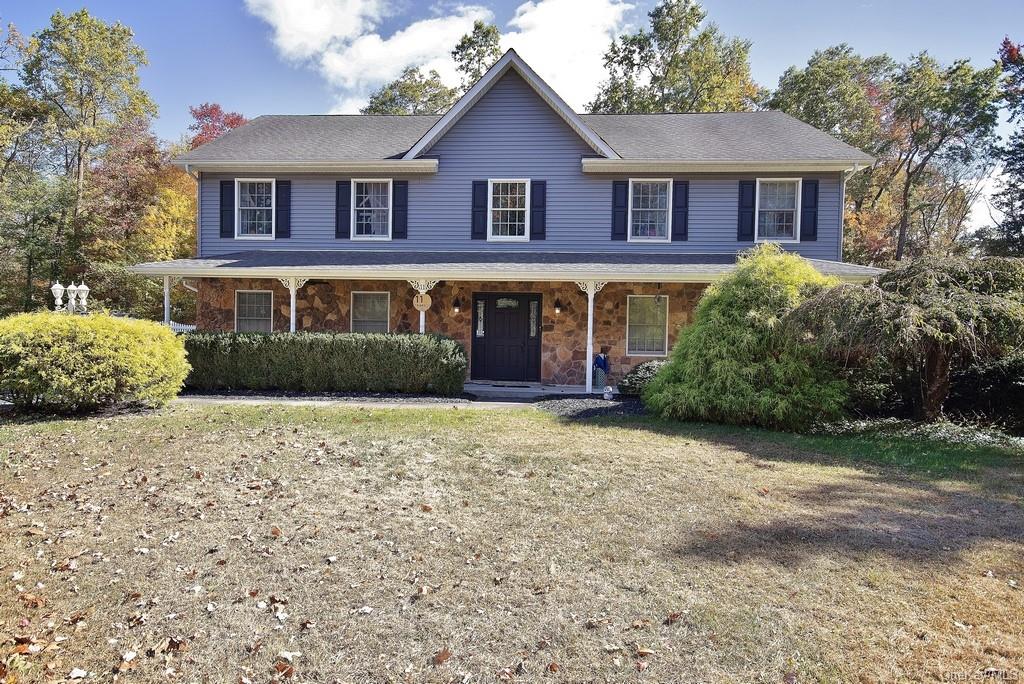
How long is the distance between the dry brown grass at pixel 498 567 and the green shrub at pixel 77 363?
2068mm

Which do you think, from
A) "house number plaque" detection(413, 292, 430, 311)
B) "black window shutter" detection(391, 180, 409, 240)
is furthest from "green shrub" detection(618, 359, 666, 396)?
"black window shutter" detection(391, 180, 409, 240)

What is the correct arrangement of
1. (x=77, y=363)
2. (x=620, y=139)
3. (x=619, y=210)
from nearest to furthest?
(x=77, y=363) < (x=619, y=210) < (x=620, y=139)

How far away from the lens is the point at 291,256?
13.4 m

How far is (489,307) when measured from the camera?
529 inches

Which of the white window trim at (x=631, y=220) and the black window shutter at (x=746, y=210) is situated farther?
the white window trim at (x=631, y=220)

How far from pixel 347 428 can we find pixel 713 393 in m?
5.16

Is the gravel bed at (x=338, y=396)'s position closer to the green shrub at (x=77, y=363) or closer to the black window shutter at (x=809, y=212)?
the green shrub at (x=77, y=363)

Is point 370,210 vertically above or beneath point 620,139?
beneath

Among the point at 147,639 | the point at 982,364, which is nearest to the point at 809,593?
the point at 147,639

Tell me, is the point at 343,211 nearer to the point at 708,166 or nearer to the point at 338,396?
the point at 338,396

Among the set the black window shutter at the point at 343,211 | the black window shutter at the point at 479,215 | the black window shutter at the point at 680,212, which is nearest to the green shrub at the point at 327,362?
the black window shutter at the point at 479,215

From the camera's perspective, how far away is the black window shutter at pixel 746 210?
43.0ft

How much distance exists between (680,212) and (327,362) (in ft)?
27.4

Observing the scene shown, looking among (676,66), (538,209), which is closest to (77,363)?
(538,209)
